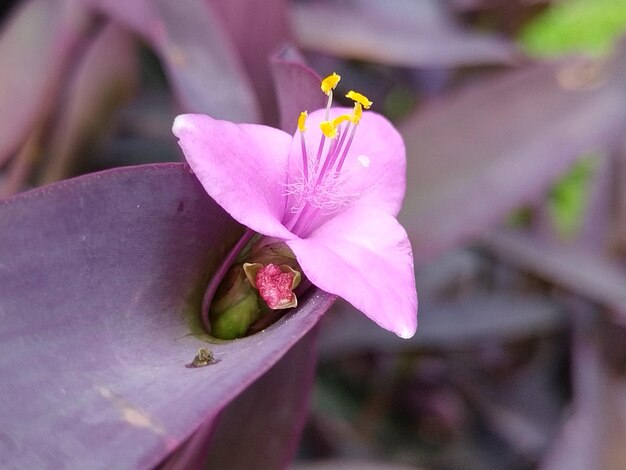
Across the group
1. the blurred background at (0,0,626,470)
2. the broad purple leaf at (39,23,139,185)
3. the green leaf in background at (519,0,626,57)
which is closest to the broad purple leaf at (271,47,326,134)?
the blurred background at (0,0,626,470)

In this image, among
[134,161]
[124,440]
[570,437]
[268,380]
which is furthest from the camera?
[134,161]

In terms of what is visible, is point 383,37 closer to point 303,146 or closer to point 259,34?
point 259,34

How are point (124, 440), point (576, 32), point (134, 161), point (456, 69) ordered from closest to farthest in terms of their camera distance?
point (124, 440)
point (134, 161)
point (456, 69)
point (576, 32)

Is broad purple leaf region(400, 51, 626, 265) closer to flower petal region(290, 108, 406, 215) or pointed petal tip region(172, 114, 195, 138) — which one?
flower petal region(290, 108, 406, 215)

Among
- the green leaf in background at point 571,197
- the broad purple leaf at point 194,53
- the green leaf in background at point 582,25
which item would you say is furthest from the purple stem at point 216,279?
the green leaf in background at point 582,25

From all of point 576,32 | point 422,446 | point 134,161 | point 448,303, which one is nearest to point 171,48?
point 134,161

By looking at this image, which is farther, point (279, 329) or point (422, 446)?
point (422, 446)

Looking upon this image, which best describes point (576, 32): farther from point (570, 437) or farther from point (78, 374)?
point (78, 374)
